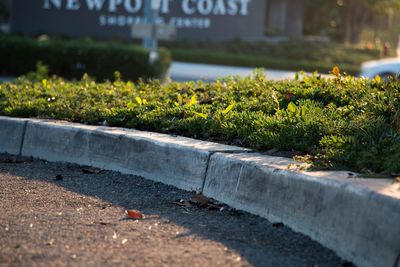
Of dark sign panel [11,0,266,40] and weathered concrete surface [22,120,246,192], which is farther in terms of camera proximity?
dark sign panel [11,0,266,40]

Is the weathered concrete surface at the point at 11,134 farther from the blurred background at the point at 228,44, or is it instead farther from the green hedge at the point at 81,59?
the blurred background at the point at 228,44

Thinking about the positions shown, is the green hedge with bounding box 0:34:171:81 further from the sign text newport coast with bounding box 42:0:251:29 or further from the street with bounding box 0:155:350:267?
the street with bounding box 0:155:350:267

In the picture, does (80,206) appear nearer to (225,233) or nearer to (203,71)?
(225,233)

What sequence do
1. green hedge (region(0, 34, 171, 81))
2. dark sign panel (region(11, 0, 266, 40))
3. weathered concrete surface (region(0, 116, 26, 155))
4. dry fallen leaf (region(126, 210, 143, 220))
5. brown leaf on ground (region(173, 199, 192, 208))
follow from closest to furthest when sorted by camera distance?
dry fallen leaf (region(126, 210, 143, 220)) < brown leaf on ground (region(173, 199, 192, 208)) < weathered concrete surface (region(0, 116, 26, 155)) < green hedge (region(0, 34, 171, 81)) < dark sign panel (region(11, 0, 266, 40))

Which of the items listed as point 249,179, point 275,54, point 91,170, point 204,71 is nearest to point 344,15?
point 275,54

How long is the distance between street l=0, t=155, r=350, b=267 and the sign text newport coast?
24.8m

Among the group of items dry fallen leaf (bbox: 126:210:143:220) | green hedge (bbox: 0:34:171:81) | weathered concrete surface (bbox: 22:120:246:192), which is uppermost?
weathered concrete surface (bbox: 22:120:246:192)

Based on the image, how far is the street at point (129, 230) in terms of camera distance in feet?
13.6

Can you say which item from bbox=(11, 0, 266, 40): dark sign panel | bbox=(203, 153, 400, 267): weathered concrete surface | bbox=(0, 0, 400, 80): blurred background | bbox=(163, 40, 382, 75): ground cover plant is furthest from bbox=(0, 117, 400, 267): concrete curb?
bbox=(11, 0, 266, 40): dark sign panel

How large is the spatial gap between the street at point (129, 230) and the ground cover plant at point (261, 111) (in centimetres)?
68

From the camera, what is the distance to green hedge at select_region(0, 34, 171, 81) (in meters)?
18.3

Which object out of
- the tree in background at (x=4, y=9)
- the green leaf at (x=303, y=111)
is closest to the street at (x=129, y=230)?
the green leaf at (x=303, y=111)

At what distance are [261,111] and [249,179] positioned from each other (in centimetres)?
143

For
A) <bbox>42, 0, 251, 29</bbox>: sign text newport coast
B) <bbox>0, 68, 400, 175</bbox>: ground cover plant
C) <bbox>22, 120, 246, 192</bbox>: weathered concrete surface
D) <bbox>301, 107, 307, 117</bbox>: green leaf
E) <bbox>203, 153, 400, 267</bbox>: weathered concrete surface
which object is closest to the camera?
<bbox>203, 153, 400, 267</bbox>: weathered concrete surface
